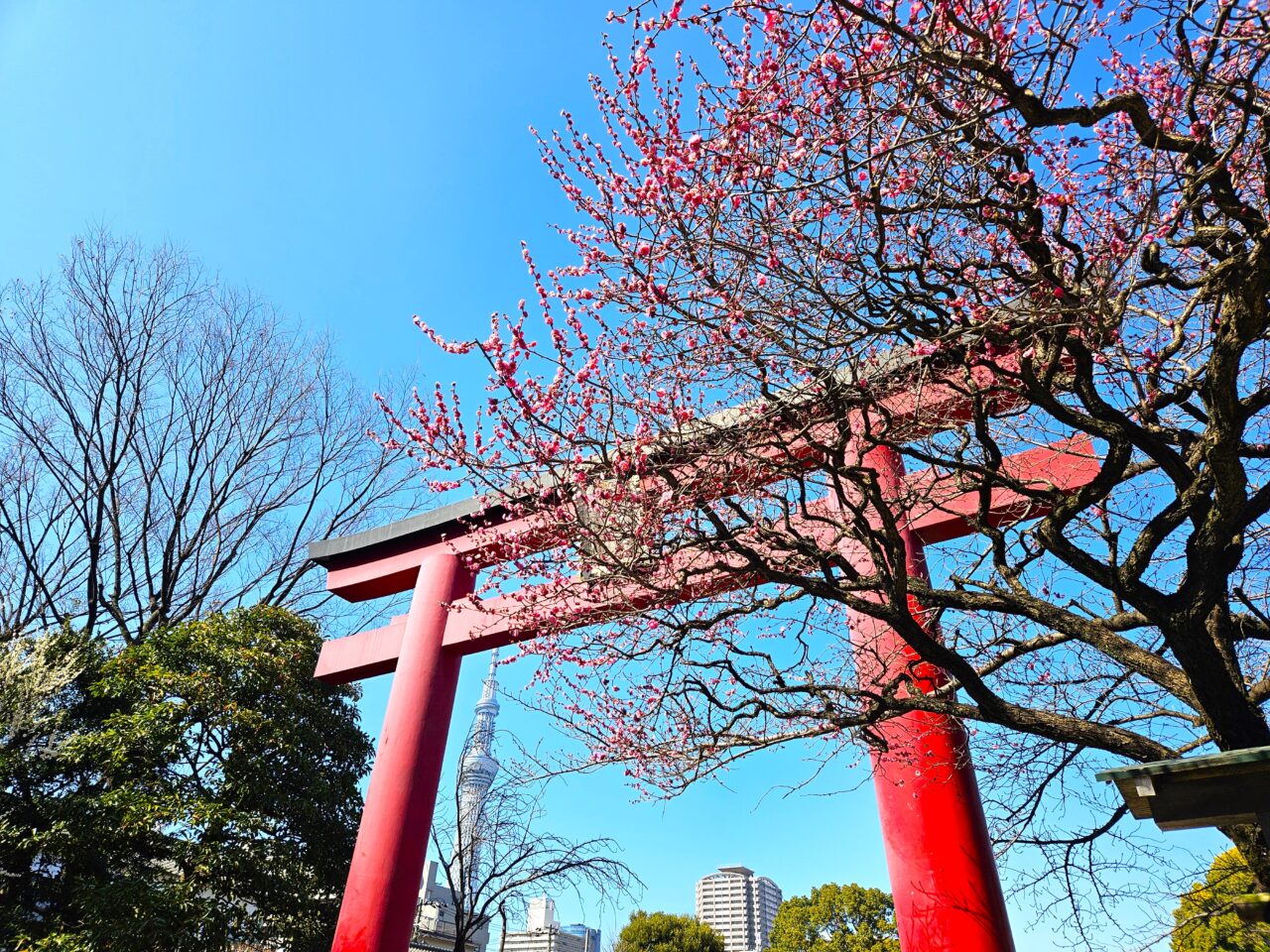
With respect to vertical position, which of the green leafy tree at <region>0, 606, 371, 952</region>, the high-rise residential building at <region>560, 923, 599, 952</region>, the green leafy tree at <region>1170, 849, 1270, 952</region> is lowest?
the green leafy tree at <region>1170, 849, 1270, 952</region>

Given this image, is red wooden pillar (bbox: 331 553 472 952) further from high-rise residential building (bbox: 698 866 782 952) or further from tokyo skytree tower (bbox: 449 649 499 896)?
high-rise residential building (bbox: 698 866 782 952)

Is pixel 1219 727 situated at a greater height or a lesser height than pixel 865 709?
lesser

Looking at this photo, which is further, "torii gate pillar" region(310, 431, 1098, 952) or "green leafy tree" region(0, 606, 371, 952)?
"green leafy tree" region(0, 606, 371, 952)

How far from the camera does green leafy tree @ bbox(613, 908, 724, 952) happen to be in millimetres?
20156

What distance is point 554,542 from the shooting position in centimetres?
409

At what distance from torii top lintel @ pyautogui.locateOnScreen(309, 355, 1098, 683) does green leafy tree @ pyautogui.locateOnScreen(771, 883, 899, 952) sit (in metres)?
15.4

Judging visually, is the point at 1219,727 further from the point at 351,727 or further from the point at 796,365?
the point at 351,727

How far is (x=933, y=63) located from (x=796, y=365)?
120 cm

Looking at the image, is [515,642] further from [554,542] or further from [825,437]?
[825,437]

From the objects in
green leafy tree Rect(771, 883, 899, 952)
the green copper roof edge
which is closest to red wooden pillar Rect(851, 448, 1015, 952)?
the green copper roof edge

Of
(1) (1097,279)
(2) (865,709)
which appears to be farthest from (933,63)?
(2) (865,709)

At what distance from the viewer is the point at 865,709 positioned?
372 centimetres

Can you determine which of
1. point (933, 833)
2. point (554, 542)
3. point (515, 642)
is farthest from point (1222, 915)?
point (515, 642)

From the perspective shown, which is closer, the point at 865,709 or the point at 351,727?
the point at 865,709
